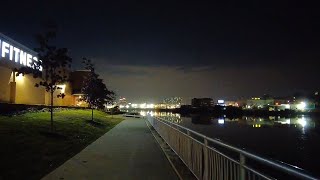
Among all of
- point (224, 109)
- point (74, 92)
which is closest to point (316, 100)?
point (224, 109)

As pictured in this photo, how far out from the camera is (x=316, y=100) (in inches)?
6993

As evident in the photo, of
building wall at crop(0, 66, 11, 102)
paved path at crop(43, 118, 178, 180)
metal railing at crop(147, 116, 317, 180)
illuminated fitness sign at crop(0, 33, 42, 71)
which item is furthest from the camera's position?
building wall at crop(0, 66, 11, 102)

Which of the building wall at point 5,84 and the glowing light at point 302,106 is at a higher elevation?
the building wall at point 5,84

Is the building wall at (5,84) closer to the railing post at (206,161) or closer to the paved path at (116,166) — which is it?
the paved path at (116,166)

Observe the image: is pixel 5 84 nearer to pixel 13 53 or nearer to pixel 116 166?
pixel 13 53

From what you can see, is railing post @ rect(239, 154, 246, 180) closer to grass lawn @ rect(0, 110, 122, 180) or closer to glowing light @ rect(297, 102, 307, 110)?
grass lawn @ rect(0, 110, 122, 180)

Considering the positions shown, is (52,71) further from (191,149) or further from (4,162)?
(191,149)

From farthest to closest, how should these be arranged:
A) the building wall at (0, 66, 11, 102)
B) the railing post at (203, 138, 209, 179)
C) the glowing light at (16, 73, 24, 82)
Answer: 1. the glowing light at (16, 73, 24, 82)
2. the building wall at (0, 66, 11, 102)
3. the railing post at (203, 138, 209, 179)

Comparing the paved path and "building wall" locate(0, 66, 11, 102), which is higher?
"building wall" locate(0, 66, 11, 102)

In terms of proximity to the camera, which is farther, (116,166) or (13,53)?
(13,53)

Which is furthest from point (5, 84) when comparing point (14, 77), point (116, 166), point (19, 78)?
point (116, 166)

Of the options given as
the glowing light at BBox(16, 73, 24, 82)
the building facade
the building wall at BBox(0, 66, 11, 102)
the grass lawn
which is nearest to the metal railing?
the grass lawn

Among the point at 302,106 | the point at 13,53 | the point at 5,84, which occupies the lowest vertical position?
the point at 302,106

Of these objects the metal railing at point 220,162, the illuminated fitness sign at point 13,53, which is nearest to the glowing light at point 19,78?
the illuminated fitness sign at point 13,53
